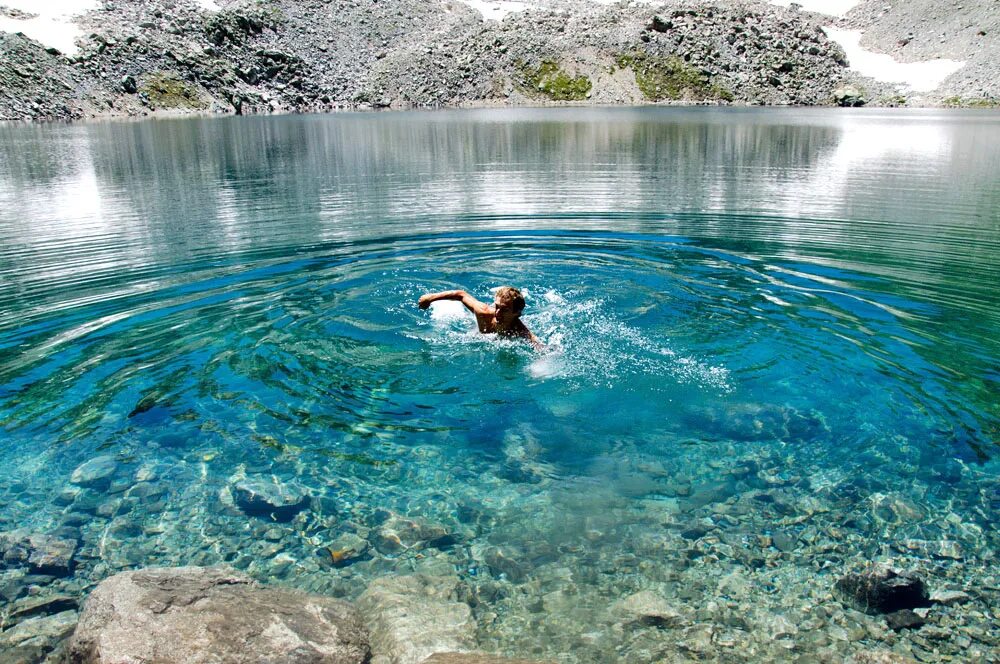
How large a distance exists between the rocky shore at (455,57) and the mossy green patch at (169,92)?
28 cm

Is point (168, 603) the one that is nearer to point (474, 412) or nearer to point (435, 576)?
point (435, 576)

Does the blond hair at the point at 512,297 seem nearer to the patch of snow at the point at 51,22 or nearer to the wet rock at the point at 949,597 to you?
the wet rock at the point at 949,597

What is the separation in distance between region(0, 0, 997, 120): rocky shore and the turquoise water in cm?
13088

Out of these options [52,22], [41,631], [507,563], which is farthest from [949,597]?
[52,22]

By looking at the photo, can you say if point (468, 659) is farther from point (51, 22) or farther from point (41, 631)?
point (51, 22)

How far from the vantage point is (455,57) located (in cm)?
16950

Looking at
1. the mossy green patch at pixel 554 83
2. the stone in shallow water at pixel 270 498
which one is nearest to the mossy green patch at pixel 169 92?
the mossy green patch at pixel 554 83

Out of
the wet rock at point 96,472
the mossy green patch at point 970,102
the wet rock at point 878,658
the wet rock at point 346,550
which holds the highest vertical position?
the mossy green patch at point 970,102

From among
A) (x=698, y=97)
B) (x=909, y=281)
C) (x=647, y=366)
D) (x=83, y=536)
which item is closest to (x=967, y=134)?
(x=909, y=281)

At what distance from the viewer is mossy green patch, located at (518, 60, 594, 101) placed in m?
163

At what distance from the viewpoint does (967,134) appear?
62.7 metres

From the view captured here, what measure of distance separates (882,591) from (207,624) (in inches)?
264

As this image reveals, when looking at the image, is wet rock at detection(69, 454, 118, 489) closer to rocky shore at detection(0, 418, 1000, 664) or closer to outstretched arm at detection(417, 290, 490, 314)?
rocky shore at detection(0, 418, 1000, 664)

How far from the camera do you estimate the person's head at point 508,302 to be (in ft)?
39.4
